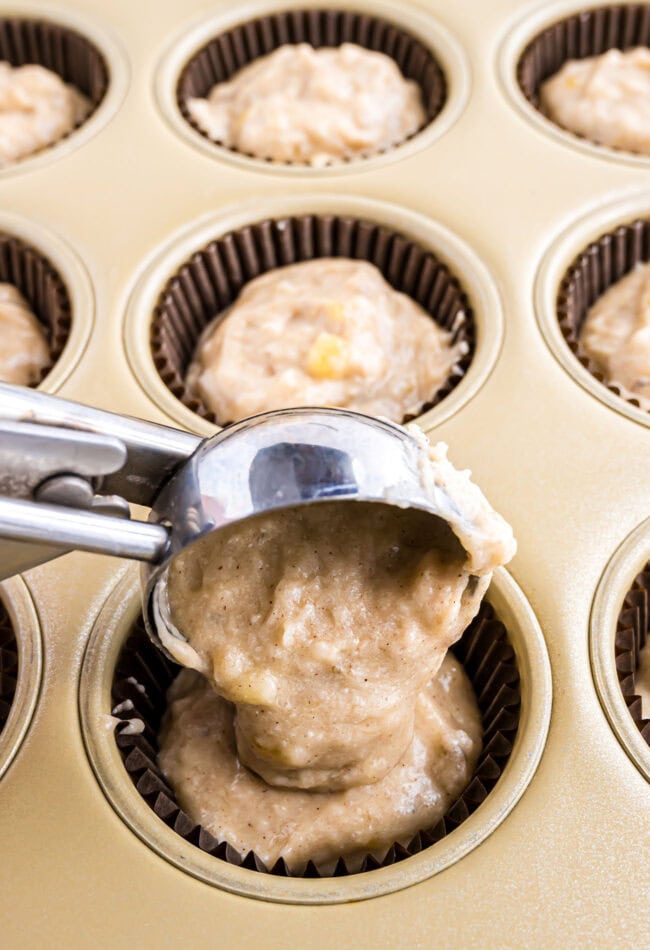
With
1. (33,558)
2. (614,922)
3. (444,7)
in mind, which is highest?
(444,7)

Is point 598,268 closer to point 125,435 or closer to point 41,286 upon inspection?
point 41,286

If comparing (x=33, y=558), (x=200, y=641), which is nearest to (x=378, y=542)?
(x=200, y=641)

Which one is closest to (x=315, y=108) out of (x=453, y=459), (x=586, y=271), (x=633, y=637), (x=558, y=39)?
(x=558, y=39)

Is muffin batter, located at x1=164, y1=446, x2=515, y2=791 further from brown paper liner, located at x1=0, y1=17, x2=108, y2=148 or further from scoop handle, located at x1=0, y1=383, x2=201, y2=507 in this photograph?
brown paper liner, located at x1=0, y1=17, x2=108, y2=148

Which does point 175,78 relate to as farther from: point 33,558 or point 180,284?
point 33,558

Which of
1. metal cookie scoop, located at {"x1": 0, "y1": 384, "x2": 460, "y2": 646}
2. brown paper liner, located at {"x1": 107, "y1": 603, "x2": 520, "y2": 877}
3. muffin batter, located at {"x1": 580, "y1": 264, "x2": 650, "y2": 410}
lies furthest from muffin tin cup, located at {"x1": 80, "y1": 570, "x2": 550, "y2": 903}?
muffin batter, located at {"x1": 580, "y1": 264, "x2": 650, "y2": 410}

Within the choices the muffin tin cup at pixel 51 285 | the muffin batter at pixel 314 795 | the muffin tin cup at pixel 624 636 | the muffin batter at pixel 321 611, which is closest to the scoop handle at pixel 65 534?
the muffin batter at pixel 321 611
